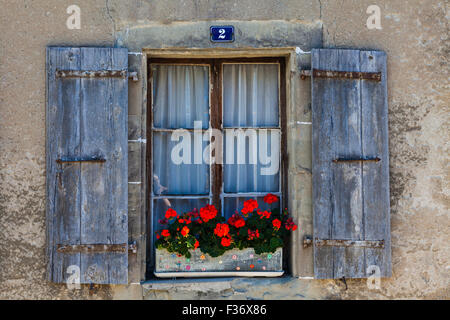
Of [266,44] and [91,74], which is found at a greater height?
[266,44]

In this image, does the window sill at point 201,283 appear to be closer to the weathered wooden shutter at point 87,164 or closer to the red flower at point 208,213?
the weathered wooden shutter at point 87,164

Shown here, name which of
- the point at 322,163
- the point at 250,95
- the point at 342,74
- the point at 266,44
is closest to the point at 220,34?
the point at 266,44

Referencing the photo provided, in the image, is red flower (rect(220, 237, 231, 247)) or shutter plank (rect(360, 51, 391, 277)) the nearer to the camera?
red flower (rect(220, 237, 231, 247))

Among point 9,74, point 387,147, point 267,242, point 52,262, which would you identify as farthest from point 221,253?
point 9,74

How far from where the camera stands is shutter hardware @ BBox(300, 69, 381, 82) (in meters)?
3.86

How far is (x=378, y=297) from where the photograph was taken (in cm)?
392

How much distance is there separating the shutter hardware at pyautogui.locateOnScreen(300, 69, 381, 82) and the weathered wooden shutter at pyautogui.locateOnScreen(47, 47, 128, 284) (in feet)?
4.37

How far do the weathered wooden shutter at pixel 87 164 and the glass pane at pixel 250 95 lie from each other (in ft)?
2.73

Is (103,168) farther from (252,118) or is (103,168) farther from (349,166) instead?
(349,166)

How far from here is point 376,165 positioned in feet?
12.6

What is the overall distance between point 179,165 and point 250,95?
79cm

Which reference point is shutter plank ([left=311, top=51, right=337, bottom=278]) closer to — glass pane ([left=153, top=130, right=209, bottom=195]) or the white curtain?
the white curtain

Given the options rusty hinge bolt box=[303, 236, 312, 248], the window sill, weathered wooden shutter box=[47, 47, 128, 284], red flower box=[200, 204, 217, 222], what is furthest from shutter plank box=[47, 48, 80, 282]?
rusty hinge bolt box=[303, 236, 312, 248]

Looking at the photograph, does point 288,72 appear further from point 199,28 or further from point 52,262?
point 52,262
